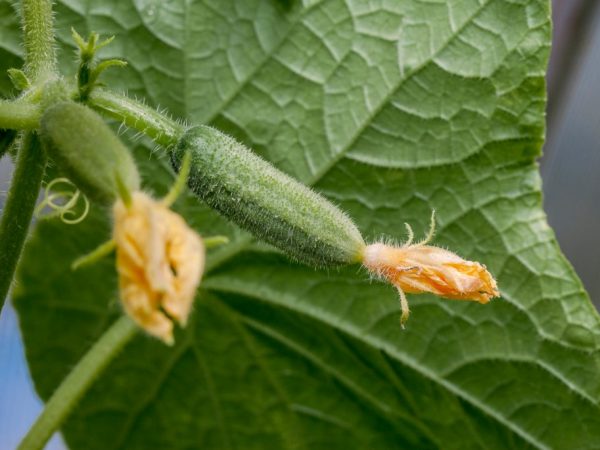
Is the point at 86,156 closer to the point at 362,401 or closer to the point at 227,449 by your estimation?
the point at 362,401

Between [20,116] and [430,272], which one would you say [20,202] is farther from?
[430,272]

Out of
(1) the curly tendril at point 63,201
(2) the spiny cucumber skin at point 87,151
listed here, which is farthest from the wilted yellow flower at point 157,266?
(1) the curly tendril at point 63,201

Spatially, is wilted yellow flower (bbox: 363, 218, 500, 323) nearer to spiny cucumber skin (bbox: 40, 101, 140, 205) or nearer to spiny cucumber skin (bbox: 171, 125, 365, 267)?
spiny cucumber skin (bbox: 171, 125, 365, 267)

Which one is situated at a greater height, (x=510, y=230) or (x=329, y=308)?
(x=510, y=230)

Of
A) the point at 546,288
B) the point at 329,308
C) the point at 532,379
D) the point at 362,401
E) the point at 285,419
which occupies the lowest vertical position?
the point at 285,419

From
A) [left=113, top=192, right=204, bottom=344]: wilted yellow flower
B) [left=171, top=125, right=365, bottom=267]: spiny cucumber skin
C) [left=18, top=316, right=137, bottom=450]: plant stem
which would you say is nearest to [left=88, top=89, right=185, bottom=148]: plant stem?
[left=171, top=125, right=365, bottom=267]: spiny cucumber skin

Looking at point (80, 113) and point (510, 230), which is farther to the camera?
point (510, 230)

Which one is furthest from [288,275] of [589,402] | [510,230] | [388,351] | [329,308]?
[589,402]

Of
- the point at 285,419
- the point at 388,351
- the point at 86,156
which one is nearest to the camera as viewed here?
the point at 86,156
